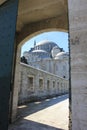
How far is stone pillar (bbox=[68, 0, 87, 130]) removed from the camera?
167 centimetres

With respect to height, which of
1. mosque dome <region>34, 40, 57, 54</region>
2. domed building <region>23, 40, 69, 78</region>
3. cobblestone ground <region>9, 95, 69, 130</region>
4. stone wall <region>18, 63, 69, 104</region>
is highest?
mosque dome <region>34, 40, 57, 54</region>

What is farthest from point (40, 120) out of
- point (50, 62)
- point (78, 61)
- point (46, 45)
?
point (46, 45)

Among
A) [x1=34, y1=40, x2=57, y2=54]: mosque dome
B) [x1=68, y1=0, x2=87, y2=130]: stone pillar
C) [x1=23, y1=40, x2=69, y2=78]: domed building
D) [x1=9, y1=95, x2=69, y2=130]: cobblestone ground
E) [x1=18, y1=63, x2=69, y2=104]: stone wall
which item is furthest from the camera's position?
[x1=34, y1=40, x2=57, y2=54]: mosque dome

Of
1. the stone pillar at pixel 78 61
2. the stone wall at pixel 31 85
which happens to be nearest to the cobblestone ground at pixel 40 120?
the stone wall at pixel 31 85

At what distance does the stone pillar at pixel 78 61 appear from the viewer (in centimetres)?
167

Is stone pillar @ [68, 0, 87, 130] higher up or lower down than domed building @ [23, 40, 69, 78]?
lower down

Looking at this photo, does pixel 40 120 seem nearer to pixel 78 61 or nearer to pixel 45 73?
pixel 78 61

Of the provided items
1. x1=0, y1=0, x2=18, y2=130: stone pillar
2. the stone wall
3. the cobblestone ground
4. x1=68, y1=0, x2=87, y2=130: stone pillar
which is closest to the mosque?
the stone wall

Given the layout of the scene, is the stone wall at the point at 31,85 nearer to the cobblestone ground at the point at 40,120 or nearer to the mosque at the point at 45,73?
the mosque at the point at 45,73

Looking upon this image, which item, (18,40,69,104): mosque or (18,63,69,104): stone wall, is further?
(18,40,69,104): mosque

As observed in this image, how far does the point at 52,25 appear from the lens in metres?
5.62

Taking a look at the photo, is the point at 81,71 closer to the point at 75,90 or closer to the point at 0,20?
the point at 75,90

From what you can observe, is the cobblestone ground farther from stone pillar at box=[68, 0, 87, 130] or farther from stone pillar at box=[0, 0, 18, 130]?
stone pillar at box=[68, 0, 87, 130]

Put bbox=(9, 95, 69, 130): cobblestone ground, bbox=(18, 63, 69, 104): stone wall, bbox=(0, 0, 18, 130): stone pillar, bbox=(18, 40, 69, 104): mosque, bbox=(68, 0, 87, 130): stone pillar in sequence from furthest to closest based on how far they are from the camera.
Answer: bbox=(18, 40, 69, 104): mosque, bbox=(18, 63, 69, 104): stone wall, bbox=(9, 95, 69, 130): cobblestone ground, bbox=(0, 0, 18, 130): stone pillar, bbox=(68, 0, 87, 130): stone pillar
